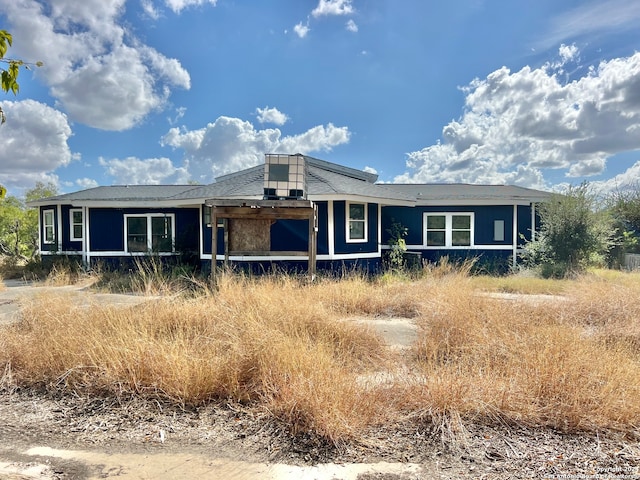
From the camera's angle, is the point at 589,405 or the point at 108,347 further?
the point at 108,347

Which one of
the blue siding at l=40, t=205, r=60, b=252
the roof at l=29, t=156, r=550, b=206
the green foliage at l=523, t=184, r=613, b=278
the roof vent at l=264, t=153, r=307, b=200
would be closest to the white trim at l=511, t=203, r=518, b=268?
the roof at l=29, t=156, r=550, b=206

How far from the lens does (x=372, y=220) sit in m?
13.4

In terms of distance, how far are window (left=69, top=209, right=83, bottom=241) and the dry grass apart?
12702mm

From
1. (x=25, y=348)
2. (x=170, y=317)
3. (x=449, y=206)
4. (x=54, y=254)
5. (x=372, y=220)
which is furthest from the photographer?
(x=54, y=254)

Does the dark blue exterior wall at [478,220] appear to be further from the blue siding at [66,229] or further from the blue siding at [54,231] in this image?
the blue siding at [54,231]

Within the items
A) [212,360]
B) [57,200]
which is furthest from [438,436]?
[57,200]

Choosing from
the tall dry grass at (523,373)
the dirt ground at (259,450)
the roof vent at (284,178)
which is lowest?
the dirt ground at (259,450)

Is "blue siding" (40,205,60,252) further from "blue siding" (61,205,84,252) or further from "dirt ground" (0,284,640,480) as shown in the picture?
"dirt ground" (0,284,640,480)

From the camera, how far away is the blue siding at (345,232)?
12305mm

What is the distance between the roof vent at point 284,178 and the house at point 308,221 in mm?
27

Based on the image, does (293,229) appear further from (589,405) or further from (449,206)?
(589,405)

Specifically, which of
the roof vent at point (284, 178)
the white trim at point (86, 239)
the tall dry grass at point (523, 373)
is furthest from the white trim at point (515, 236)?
the white trim at point (86, 239)

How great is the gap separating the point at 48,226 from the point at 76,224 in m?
1.76

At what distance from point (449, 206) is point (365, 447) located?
13253 millimetres
